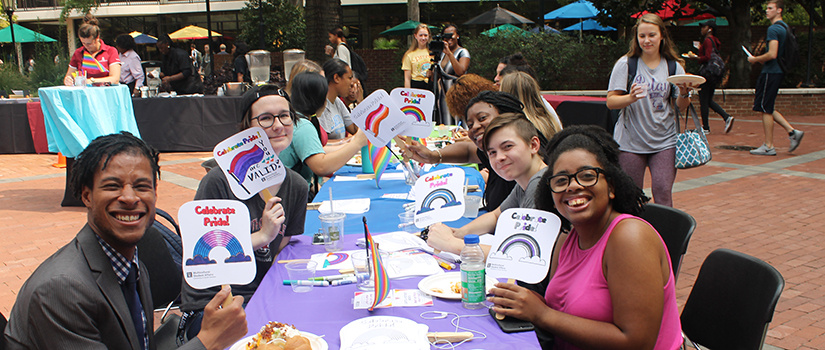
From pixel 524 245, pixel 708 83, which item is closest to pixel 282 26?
pixel 708 83

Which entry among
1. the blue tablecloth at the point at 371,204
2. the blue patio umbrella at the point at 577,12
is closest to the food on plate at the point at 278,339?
the blue tablecloth at the point at 371,204

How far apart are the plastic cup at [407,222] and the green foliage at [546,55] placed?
10623mm

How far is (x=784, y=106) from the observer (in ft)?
44.0

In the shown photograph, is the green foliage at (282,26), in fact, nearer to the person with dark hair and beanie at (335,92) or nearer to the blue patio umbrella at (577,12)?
the blue patio umbrella at (577,12)

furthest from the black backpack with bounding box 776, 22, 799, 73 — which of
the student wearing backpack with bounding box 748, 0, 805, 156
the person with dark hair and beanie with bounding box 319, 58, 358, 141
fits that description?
the person with dark hair and beanie with bounding box 319, 58, 358, 141

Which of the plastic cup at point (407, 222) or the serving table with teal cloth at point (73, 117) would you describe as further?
the serving table with teal cloth at point (73, 117)

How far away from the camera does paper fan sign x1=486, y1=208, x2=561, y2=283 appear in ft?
6.63

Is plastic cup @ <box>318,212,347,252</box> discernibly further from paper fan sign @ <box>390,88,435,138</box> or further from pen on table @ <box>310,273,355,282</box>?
paper fan sign @ <box>390,88,435,138</box>

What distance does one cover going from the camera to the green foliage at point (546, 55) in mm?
13570

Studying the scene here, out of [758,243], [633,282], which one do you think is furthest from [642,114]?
[633,282]

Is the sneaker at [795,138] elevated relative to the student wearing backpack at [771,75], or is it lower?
Answer: lower

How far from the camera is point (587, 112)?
26.8 feet

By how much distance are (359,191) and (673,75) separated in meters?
2.49

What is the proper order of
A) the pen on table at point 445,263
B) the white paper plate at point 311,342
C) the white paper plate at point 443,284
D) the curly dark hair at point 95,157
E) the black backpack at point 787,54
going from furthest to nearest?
the black backpack at point 787,54, the pen on table at point 445,263, the white paper plate at point 443,284, the white paper plate at point 311,342, the curly dark hair at point 95,157
